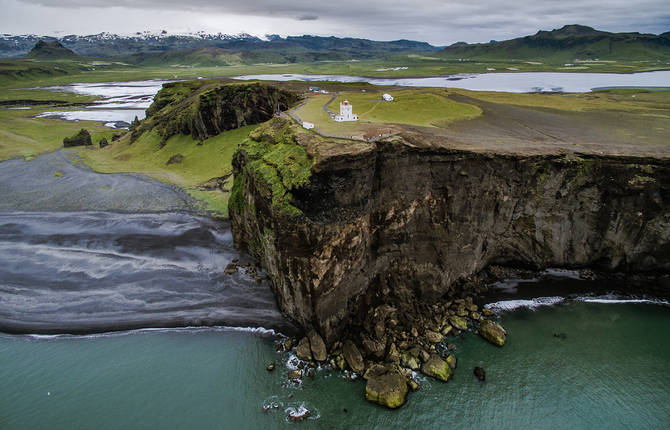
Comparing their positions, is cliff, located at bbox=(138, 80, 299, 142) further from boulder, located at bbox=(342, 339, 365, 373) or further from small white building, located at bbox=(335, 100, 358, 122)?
boulder, located at bbox=(342, 339, 365, 373)

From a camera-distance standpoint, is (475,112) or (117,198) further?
(117,198)

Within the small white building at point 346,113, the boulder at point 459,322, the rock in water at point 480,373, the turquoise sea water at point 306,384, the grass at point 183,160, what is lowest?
the turquoise sea water at point 306,384

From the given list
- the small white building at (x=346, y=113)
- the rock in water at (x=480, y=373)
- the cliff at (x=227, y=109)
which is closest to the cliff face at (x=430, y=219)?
the small white building at (x=346, y=113)

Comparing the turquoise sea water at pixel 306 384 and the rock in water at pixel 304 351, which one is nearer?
the turquoise sea water at pixel 306 384

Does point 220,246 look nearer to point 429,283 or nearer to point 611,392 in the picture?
point 429,283

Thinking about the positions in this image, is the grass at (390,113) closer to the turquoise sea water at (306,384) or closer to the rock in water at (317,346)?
the rock in water at (317,346)

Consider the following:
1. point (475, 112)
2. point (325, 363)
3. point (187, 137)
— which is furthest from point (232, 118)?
point (325, 363)

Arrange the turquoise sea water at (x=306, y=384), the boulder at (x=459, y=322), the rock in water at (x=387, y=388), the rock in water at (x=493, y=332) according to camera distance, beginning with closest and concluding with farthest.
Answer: the turquoise sea water at (x=306, y=384)
the rock in water at (x=387, y=388)
the rock in water at (x=493, y=332)
the boulder at (x=459, y=322)
